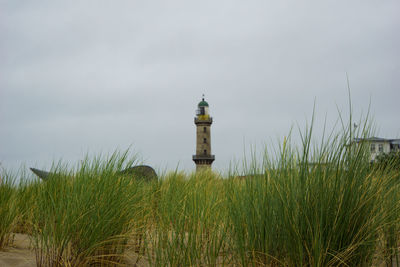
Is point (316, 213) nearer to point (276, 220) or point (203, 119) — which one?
point (276, 220)

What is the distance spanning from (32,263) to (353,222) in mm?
2495

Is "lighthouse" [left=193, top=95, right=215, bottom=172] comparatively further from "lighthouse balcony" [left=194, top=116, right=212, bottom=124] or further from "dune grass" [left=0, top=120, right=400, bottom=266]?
"dune grass" [left=0, top=120, right=400, bottom=266]

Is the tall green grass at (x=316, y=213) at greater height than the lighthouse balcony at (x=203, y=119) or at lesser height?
lesser

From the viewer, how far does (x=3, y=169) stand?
14.0ft

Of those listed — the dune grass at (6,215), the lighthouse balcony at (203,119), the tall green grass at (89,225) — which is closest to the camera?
the tall green grass at (89,225)

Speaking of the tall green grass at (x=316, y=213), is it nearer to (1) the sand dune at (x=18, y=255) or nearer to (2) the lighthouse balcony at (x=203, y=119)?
(1) the sand dune at (x=18, y=255)

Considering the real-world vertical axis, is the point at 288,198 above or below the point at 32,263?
above

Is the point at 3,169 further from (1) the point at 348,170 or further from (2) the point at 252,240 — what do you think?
(1) the point at 348,170

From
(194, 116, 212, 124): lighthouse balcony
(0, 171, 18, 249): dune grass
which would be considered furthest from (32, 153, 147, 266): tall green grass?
(194, 116, 212, 124): lighthouse balcony

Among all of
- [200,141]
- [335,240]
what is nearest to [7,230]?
[335,240]

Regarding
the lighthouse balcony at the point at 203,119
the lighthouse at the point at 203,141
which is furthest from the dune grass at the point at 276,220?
the lighthouse balcony at the point at 203,119

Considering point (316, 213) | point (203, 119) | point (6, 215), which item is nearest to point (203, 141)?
point (203, 119)

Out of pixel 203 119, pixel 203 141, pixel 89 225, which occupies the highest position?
pixel 203 119

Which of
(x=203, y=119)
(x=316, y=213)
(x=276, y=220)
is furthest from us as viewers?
(x=203, y=119)
